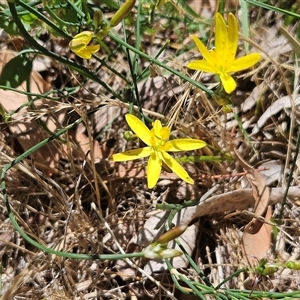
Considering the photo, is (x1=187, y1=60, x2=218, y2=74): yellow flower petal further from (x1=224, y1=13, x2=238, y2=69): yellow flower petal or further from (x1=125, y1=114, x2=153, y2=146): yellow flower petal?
(x1=125, y1=114, x2=153, y2=146): yellow flower petal

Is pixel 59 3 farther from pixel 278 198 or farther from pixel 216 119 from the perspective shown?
pixel 278 198

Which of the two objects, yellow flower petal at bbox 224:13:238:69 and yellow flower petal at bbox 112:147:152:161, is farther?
yellow flower petal at bbox 112:147:152:161

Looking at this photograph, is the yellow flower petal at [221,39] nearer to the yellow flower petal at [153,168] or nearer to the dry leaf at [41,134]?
the yellow flower petal at [153,168]

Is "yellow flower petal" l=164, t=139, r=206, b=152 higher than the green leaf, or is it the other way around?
the green leaf

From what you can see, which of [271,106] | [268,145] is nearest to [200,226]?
[268,145]

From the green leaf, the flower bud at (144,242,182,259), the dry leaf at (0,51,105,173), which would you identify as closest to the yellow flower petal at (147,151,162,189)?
the flower bud at (144,242,182,259)

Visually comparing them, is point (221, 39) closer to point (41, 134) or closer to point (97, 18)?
point (97, 18)

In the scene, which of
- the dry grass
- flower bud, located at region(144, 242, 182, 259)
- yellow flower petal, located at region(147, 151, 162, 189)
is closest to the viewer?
flower bud, located at region(144, 242, 182, 259)
